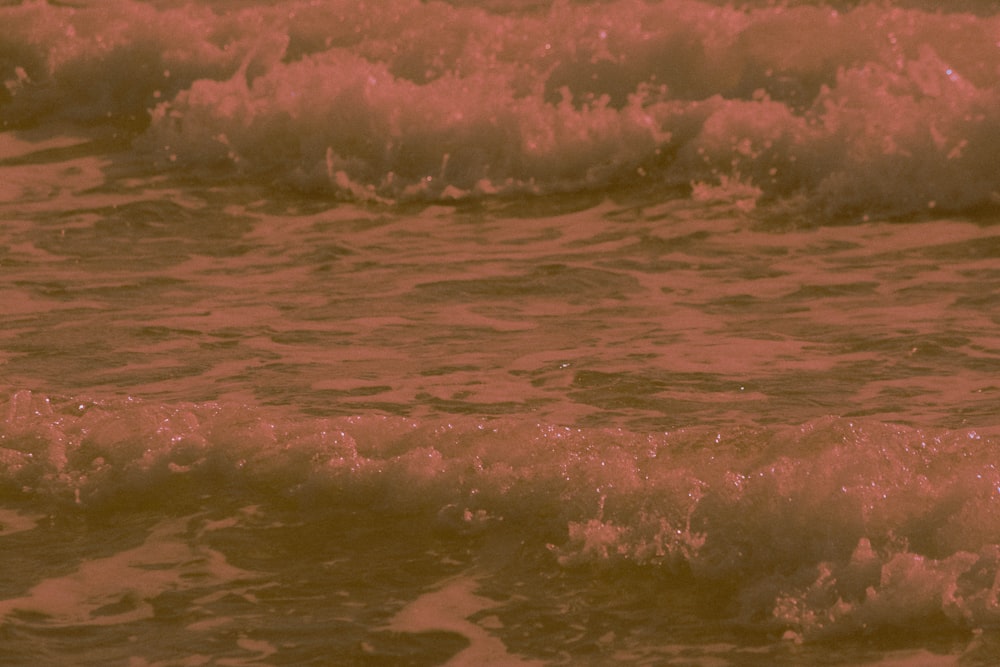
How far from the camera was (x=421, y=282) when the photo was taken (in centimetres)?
768

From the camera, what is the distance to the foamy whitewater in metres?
3.99

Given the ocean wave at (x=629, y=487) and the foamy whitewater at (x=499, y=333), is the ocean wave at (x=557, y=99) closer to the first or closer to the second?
the foamy whitewater at (x=499, y=333)

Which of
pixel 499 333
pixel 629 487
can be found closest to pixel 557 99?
pixel 499 333

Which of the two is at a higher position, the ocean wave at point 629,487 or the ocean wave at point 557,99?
the ocean wave at point 557,99

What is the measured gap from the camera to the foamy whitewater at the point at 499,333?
399cm

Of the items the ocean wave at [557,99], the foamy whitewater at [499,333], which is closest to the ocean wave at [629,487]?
the foamy whitewater at [499,333]

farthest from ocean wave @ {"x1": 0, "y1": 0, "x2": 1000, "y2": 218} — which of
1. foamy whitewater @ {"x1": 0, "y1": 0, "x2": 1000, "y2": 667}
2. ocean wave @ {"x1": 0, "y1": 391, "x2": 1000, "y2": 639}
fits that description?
ocean wave @ {"x1": 0, "y1": 391, "x2": 1000, "y2": 639}

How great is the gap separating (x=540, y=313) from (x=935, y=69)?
4.31 metres

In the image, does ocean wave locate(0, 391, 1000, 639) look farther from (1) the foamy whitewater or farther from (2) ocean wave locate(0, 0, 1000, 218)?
(2) ocean wave locate(0, 0, 1000, 218)

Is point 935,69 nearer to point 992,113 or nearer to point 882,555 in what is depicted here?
point 992,113

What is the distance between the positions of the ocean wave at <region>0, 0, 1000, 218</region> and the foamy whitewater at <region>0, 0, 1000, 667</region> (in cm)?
3

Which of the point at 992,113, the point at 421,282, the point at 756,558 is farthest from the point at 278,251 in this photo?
the point at 756,558

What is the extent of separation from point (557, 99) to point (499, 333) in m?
4.62

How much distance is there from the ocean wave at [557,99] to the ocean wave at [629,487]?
4700 millimetres
